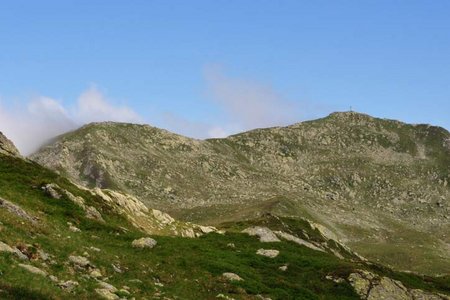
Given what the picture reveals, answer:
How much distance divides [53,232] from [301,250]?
134 feet

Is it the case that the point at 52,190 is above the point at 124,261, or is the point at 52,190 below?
above

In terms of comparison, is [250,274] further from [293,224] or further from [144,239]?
[293,224]

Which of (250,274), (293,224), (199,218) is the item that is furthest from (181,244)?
(199,218)

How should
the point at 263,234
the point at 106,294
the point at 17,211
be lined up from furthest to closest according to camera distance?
1. the point at 263,234
2. the point at 17,211
3. the point at 106,294

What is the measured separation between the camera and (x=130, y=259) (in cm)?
4166

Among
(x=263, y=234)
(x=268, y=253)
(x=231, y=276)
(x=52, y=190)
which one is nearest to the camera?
(x=231, y=276)

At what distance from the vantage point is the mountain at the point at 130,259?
98.2 ft

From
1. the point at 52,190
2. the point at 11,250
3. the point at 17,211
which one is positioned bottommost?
the point at 11,250

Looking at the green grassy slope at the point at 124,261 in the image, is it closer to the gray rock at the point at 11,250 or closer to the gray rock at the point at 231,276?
the gray rock at the point at 11,250

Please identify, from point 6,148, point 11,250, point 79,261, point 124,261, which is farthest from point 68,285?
point 6,148

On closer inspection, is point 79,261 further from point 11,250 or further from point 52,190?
point 52,190

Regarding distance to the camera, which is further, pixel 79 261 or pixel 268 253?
pixel 268 253

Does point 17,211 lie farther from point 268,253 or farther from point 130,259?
point 268,253

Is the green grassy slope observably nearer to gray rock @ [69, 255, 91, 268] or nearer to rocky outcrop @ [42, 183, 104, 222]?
gray rock @ [69, 255, 91, 268]
